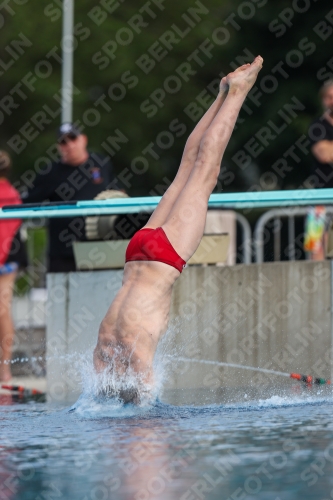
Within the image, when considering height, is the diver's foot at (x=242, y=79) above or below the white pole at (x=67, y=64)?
below

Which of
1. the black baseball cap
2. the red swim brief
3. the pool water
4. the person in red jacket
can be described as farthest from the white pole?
the pool water

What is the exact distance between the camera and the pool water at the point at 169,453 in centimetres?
411

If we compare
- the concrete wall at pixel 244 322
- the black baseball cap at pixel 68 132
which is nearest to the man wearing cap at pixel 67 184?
the black baseball cap at pixel 68 132

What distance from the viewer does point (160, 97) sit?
2739cm

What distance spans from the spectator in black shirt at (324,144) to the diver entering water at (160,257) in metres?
2.10

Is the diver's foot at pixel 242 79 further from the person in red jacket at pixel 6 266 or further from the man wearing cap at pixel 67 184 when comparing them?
the person in red jacket at pixel 6 266

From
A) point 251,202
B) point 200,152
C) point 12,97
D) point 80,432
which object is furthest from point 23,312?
point 12,97

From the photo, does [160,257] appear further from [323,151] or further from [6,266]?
[6,266]

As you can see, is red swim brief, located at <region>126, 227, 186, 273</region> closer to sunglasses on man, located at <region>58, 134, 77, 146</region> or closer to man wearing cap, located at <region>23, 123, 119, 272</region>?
man wearing cap, located at <region>23, 123, 119, 272</region>

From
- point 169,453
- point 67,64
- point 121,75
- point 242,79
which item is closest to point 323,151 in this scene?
point 242,79

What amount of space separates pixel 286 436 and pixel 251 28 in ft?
52.5

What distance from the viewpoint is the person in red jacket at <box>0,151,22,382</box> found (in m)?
10.4

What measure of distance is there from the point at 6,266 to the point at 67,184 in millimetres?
1206

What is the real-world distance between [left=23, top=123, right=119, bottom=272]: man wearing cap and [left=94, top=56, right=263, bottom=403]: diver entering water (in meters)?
2.87
